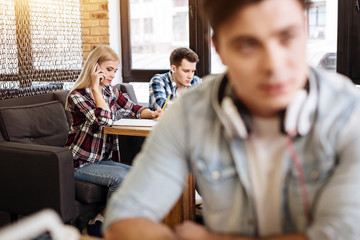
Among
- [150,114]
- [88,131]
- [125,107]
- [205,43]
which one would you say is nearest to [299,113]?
[88,131]

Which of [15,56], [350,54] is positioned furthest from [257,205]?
[350,54]

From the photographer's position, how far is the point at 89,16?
4.20 meters

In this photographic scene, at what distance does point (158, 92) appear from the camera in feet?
10.9

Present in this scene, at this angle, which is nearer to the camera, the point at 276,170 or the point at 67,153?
the point at 276,170

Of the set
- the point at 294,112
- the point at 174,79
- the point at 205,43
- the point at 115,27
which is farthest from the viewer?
the point at 115,27

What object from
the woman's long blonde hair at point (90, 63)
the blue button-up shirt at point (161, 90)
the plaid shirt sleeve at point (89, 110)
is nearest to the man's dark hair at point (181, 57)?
the blue button-up shirt at point (161, 90)

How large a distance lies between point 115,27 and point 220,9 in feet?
12.6

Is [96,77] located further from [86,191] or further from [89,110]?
[86,191]

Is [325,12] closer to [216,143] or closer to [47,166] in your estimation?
[47,166]

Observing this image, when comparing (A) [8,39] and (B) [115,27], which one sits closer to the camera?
(A) [8,39]

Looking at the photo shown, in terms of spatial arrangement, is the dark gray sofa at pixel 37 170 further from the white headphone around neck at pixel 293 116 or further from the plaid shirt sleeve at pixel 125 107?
the white headphone around neck at pixel 293 116

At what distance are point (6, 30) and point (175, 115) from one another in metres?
2.61

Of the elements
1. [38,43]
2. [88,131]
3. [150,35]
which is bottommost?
[88,131]

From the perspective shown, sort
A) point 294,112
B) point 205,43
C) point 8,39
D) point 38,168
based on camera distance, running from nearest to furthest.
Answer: point 294,112, point 38,168, point 8,39, point 205,43
